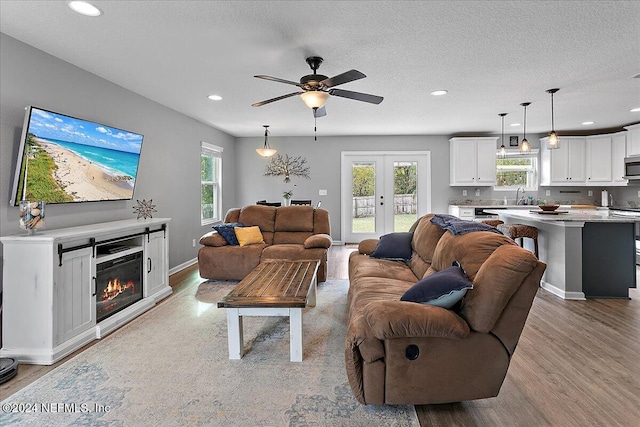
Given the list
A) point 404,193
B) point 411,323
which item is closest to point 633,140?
point 404,193

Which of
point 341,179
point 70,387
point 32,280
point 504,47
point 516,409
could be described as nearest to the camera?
point 516,409

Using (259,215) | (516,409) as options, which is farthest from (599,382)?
(259,215)

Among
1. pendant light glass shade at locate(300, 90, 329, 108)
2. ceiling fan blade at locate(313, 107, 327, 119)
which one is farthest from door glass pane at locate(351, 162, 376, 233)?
pendant light glass shade at locate(300, 90, 329, 108)

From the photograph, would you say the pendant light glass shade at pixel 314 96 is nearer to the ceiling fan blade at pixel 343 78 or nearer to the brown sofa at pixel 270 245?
the ceiling fan blade at pixel 343 78

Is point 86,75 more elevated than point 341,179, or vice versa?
point 86,75

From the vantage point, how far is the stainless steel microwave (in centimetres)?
605

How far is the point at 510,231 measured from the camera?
4434 millimetres

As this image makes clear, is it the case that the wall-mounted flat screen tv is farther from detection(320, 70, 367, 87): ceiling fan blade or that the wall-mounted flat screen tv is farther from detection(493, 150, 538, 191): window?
detection(493, 150, 538, 191): window

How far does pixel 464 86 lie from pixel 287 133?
4.12m

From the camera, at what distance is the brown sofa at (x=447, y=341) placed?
175cm

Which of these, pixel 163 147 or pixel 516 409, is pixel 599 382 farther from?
pixel 163 147

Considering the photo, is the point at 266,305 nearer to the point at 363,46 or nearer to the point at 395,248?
the point at 395,248

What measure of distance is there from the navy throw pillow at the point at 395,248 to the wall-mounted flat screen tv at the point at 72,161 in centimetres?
284

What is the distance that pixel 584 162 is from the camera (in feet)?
23.2
